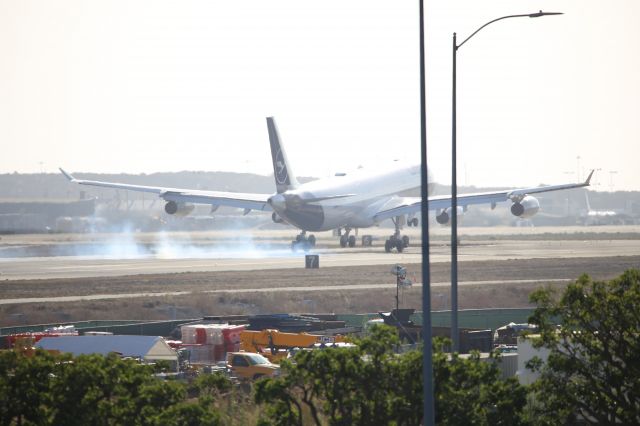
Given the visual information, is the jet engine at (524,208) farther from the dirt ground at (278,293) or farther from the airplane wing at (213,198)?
the airplane wing at (213,198)

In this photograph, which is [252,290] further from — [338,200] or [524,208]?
[524,208]

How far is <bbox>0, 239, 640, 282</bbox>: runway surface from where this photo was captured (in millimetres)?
81750

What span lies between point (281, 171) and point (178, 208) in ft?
A: 28.9

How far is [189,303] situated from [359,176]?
48239mm

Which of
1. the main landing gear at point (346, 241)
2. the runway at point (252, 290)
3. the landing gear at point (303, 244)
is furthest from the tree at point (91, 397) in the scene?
the main landing gear at point (346, 241)

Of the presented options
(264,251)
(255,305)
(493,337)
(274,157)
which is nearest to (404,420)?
(493,337)

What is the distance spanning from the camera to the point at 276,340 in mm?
43656

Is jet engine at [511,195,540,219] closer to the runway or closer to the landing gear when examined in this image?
the landing gear

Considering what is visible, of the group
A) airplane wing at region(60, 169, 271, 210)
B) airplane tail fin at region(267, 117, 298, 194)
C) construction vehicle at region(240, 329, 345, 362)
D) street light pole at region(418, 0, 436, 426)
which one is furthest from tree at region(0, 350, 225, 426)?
airplane wing at region(60, 169, 271, 210)

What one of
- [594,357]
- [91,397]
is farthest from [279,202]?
[91,397]

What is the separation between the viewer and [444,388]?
Answer: 24594mm

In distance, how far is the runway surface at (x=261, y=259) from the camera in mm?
81750

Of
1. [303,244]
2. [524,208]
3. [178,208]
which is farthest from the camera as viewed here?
[303,244]

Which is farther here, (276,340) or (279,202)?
(279,202)
